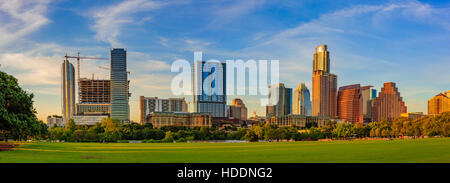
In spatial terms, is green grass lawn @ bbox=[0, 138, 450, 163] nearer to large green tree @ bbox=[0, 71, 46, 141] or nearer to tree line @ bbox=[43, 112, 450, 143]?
large green tree @ bbox=[0, 71, 46, 141]

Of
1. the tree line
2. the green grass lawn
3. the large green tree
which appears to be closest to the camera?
the green grass lawn

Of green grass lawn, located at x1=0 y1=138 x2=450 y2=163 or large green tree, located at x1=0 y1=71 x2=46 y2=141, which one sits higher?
large green tree, located at x1=0 y1=71 x2=46 y2=141

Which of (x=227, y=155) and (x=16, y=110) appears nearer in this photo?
(x=227, y=155)

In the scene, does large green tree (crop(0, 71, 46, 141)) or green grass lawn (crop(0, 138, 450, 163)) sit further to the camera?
large green tree (crop(0, 71, 46, 141))

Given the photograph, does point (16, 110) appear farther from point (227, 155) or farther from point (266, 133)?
point (266, 133)

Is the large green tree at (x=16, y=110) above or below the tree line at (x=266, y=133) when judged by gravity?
above

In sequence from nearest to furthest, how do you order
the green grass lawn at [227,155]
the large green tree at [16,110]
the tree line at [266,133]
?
the green grass lawn at [227,155]
the large green tree at [16,110]
the tree line at [266,133]

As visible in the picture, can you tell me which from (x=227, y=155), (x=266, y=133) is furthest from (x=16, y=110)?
(x=266, y=133)

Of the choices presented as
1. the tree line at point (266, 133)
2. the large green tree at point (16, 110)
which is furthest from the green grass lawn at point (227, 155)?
the tree line at point (266, 133)

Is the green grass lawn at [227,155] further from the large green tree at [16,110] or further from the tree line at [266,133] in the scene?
the tree line at [266,133]

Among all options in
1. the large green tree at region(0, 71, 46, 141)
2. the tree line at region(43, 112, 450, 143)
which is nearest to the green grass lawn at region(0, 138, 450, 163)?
the large green tree at region(0, 71, 46, 141)
